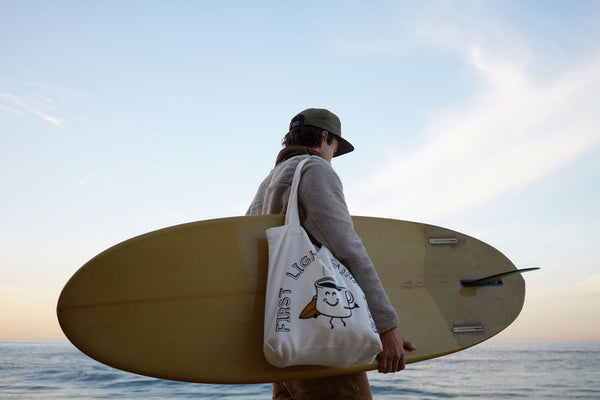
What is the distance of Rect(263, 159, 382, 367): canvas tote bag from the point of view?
120 centimetres

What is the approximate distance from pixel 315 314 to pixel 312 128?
71 centimetres

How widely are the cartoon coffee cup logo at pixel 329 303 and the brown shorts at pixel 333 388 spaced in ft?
0.76

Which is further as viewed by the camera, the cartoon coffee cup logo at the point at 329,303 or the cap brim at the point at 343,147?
the cap brim at the point at 343,147

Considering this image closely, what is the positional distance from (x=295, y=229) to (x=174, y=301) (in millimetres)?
526

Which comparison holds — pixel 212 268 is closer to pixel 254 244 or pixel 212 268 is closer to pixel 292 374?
pixel 254 244

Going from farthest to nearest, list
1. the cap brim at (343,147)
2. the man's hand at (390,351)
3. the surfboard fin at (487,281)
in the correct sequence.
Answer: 1. the surfboard fin at (487,281)
2. the cap brim at (343,147)
3. the man's hand at (390,351)

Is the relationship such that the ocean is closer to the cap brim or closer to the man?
the cap brim

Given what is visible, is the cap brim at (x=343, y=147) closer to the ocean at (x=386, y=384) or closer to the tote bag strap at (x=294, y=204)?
the tote bag strap at (x=294, y=204)

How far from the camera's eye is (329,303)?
1207mm

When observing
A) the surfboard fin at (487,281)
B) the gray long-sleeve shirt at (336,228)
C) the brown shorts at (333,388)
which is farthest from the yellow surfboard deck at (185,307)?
the surfboard fin at (487,281)

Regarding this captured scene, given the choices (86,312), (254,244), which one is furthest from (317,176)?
(86,312)

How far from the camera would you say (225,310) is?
1.53 meters

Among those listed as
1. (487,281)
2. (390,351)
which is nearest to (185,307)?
(390,351)

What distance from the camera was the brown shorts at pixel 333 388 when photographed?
129cm
